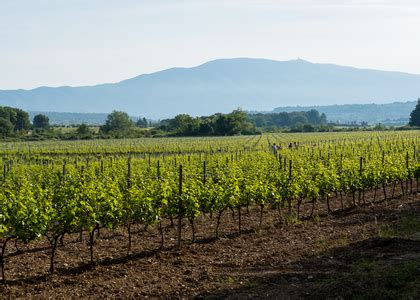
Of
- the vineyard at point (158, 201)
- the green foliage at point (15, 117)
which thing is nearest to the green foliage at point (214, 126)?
the green foliage at point (15, 117)

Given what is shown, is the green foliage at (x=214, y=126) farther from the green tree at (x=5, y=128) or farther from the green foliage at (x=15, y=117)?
→ the green foliage at (x=15, y=117)

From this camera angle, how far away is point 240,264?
11.6m

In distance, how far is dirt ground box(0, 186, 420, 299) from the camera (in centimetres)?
A: 912

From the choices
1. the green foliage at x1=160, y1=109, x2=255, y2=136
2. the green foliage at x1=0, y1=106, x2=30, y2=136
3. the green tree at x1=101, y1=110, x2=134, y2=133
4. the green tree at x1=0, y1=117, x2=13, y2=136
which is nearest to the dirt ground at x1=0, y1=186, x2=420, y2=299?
the green tree at x1=0, y1=117, x2=13, y2=136

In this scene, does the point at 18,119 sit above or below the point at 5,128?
above

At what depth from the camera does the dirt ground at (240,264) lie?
9.12 m

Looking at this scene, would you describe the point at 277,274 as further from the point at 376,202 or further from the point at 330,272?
the point at 376,202

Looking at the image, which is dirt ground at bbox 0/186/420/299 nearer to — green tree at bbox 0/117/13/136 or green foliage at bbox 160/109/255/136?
green tree at bbox 0/117/13/136

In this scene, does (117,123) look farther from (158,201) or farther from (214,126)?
(158,201)

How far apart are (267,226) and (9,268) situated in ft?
23.6

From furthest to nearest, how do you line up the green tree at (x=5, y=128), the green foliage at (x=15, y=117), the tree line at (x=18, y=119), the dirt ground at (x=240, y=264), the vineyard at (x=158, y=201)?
the tree line at (x=18, y=119) → the green foliage at (x=15, y=117) → the green tree at (x=5, y=128) → the vineyard at (x=158, y=201) → the dirt ground at (x=240, y=264)

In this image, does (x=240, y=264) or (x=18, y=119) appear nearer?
(x=240, y=264)

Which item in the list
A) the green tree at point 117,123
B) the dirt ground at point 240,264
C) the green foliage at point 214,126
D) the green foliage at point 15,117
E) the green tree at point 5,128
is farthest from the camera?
the green tree at point 117,123

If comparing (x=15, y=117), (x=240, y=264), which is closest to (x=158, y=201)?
(x=240, y=264)
